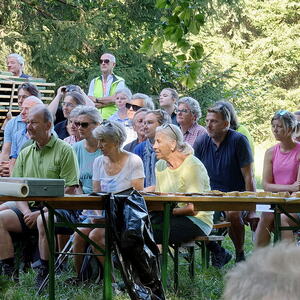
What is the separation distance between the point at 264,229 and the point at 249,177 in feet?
2.42

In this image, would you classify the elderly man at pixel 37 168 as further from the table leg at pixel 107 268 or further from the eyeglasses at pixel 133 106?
the eyeglasses at pixel 133 106

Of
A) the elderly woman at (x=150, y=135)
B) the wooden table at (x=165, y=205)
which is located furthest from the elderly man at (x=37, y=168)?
the wooden table at (x=165, y=205)

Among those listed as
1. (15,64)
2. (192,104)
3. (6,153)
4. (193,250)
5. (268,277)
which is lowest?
(193,250)

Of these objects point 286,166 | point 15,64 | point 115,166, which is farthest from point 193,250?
point 15,64

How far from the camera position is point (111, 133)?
6637 mm

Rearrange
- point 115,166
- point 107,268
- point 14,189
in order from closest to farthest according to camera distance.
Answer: point 14,189 < point 107,268 < point 115,166

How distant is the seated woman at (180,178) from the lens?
6207 millimetres

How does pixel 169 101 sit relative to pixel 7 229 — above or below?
above

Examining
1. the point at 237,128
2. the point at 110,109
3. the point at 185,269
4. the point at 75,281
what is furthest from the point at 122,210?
the point at 110,109

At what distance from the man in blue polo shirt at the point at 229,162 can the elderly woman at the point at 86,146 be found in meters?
1.13

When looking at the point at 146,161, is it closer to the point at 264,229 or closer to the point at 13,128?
the point at 264,229

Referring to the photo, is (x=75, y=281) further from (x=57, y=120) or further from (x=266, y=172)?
(x=57, y=120)

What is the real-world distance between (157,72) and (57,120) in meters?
9.07

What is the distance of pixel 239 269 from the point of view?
95 centimetres
